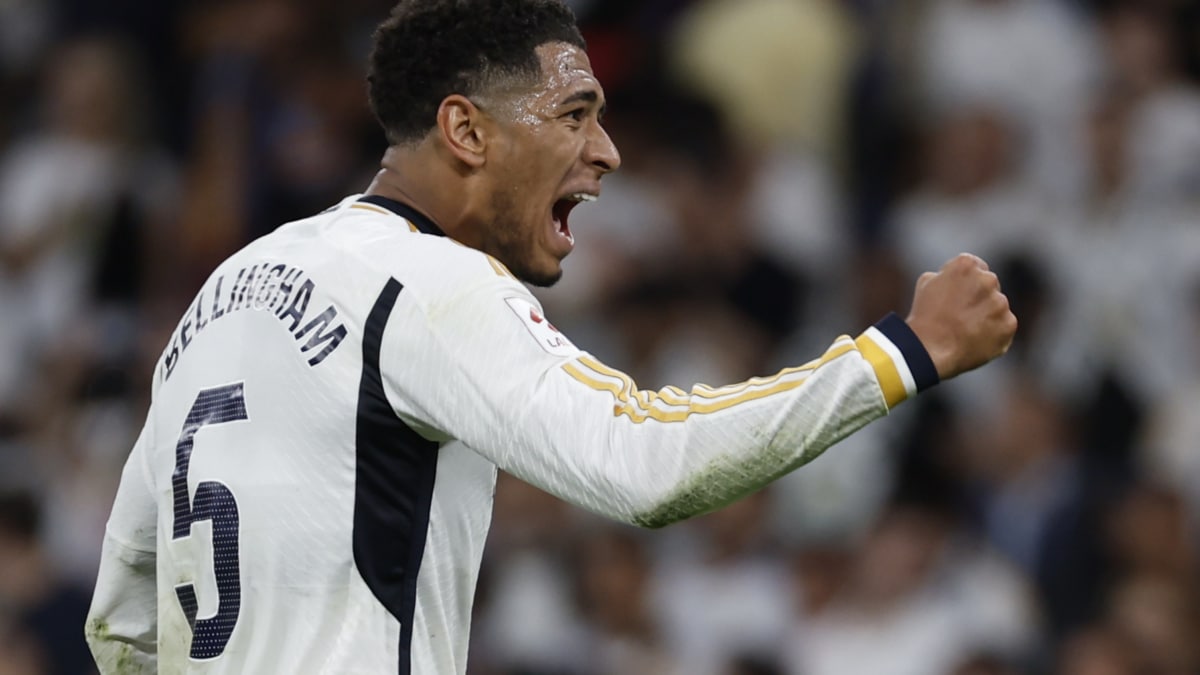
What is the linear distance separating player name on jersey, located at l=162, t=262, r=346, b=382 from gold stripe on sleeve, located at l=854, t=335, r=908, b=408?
90 cm

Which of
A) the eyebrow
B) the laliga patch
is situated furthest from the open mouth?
the laliga patch

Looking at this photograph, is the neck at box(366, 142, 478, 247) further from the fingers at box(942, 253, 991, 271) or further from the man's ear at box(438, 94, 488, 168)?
the fingers at box(942, 253, 991, 271)

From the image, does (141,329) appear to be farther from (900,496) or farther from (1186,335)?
(1186,335)

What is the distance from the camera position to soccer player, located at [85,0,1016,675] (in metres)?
3.12

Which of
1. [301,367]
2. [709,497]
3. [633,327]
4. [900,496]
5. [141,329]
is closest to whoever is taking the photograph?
[709,497]

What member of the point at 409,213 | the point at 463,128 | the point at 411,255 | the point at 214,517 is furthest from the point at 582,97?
the point at 214,517

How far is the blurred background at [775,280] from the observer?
7594 mm

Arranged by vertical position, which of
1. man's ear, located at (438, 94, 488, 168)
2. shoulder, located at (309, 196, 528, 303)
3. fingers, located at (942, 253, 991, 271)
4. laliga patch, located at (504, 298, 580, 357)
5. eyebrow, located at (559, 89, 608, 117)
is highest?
eyebrow, located at (559, 89, 608, 117)

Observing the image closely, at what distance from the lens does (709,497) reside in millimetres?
3131

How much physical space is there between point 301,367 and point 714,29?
21.4 ft

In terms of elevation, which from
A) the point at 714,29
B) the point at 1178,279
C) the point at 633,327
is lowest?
the point at 633,327

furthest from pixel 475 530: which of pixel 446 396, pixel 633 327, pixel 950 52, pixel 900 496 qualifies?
pixel 950 52

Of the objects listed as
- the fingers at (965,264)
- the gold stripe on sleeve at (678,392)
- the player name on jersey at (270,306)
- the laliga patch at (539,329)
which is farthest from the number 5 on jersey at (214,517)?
the fingers at (965,264)

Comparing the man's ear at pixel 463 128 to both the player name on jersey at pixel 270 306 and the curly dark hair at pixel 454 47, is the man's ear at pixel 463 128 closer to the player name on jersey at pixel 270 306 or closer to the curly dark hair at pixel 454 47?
the curly dark hair at pixel 454 47
